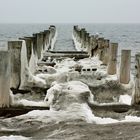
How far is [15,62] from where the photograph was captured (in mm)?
9258

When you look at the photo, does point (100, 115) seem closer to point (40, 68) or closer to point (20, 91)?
point (20, 91)

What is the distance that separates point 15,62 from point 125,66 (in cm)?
257

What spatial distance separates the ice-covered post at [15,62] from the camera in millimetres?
9148

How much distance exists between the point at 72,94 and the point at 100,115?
905 millimetres

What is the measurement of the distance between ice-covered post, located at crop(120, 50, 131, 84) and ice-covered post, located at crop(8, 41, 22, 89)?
2.43m

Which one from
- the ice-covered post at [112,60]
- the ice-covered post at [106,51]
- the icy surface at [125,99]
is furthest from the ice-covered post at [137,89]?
the ice-covered post at [106,51]

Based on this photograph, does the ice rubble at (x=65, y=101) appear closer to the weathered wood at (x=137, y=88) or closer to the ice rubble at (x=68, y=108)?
the ice rubble at (x=68, y=108)

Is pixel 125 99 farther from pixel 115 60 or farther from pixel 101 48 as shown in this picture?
pixel 101 48

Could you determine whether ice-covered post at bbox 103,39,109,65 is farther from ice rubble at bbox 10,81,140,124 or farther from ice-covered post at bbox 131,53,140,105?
ice-covered post at bbox 131,53,140,105

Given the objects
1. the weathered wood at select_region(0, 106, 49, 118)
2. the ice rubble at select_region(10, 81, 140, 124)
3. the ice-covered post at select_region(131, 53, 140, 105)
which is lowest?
the weathered wood at select_region(0, 106, 49, 118)

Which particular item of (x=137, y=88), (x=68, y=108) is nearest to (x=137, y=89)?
(x=137, y=88)

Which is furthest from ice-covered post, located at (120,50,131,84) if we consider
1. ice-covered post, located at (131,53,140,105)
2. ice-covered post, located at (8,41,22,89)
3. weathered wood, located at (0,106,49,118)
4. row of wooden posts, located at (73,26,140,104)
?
weathered wood, located at (0,106,49,118)

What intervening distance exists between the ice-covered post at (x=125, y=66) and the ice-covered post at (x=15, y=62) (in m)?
2.43

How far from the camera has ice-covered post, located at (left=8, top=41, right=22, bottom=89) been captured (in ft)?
30.0
